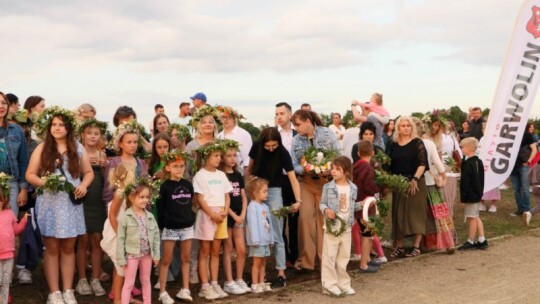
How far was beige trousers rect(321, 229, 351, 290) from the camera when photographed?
23.9 feet

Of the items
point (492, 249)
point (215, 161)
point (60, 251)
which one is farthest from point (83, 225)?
point (492, 249)

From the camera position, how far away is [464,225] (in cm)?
1175

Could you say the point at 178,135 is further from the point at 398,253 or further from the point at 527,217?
the point at 527,217

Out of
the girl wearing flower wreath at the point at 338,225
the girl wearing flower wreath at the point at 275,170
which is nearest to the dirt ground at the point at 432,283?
the girl wearing flower wreath at the point at 338,225

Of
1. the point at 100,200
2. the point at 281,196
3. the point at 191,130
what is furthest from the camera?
the point at 191,130

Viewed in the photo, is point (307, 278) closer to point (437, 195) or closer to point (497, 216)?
point (437, 195)

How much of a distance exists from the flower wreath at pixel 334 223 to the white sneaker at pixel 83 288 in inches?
109

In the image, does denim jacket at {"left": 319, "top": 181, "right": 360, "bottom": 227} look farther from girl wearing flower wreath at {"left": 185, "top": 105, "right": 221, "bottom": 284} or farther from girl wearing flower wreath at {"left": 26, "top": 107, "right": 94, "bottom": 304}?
girl wearing flower wreath at {"left": 26, "top": 107, "right": 94, "bottom": 304}

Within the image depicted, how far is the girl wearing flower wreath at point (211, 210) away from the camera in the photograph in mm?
6984

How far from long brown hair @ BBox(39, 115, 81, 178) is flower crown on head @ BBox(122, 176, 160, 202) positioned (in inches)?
28.8

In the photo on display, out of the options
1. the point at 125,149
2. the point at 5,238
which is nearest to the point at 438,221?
the point at 125,149

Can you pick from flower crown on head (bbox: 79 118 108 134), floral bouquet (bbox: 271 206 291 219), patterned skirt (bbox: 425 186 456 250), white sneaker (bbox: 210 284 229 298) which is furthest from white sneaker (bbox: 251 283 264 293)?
patterned skirt (bbox: 425 186 456 250)

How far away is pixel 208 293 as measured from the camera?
22.7ft

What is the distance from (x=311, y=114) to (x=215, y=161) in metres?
1.78
